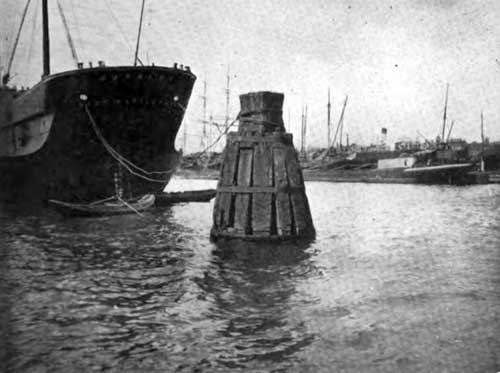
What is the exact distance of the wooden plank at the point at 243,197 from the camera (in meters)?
9.45

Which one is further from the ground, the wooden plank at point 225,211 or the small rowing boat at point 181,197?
the wooden plank at point 225,211

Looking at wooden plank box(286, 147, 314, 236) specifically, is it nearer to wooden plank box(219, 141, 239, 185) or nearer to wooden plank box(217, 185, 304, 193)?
wooden plank box(217, 185, 304, 193)

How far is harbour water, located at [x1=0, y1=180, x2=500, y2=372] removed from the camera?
420cm

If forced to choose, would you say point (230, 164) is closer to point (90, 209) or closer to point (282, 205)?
point (282, 205)

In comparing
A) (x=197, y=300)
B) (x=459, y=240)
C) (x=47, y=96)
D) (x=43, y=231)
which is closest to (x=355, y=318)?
(x=197, y=300)

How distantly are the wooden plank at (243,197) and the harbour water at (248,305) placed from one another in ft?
1.72

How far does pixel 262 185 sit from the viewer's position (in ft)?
31.2

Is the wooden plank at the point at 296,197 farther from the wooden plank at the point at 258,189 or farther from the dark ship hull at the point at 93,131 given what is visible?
the dark ship hull at the point at 93,131

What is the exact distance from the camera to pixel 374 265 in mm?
8656

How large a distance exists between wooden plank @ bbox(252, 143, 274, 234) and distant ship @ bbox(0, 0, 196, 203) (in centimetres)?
773

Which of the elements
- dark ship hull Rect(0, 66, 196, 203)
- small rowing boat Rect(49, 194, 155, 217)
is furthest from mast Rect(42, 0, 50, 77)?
small rowing boat Rect(49, 194, 155, 217)

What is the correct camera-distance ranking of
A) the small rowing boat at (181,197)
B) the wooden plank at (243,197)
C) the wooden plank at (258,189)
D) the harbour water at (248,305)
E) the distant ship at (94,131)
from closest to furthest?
1. the harbour water at (248,305)
2. the wooden plank at (258,189)
3. the wooden plank at (243,197)
4. the distant ship at (94,131)
5. the small rowing boat at (181,197)

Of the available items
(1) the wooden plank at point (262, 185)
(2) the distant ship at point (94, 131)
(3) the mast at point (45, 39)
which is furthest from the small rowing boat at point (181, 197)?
(1) the wooden plank at point (262, 185)

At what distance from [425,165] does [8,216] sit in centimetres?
3980
